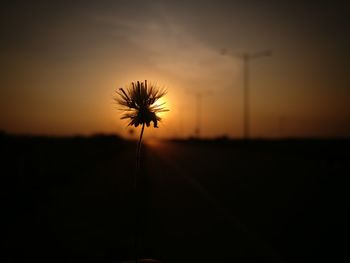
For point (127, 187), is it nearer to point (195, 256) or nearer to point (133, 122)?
point (195, 256)

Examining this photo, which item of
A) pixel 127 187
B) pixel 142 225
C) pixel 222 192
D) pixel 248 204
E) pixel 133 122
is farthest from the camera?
pixel 127 187

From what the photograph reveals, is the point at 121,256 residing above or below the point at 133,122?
below

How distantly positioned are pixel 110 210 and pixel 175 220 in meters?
2.12

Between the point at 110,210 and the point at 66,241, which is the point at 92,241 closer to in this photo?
the point at 66,241

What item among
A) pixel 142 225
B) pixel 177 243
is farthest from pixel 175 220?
pixel 177 243

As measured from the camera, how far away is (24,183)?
14.2 metres

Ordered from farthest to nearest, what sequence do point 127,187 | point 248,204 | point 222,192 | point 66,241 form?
point 127,187
point 222,192
point 248,204
point 66,241

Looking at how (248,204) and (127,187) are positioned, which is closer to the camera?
(248,204)

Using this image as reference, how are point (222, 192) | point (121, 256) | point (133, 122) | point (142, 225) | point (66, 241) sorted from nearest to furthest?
point (133, 122)
point (121, 256)
point (66, 241)
point (142, 225)
point (222, 192)

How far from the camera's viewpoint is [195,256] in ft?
20.6

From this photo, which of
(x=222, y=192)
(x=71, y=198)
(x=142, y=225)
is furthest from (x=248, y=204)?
(x=71, y=198)

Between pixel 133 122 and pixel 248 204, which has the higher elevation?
pixel 133 122

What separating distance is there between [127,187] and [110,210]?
16.4 ft

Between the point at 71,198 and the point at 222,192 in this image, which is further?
the point at 222,192
